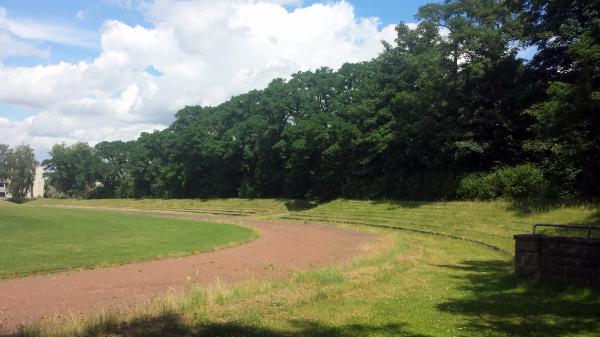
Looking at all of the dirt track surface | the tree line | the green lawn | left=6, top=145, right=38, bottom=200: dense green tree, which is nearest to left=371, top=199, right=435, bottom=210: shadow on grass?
the tree line

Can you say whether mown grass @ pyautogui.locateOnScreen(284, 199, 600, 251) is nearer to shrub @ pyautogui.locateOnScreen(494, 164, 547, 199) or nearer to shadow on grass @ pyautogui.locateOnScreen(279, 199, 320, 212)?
shrub @ pyautogui.locateOnScreen(494, 164, 547, 199)

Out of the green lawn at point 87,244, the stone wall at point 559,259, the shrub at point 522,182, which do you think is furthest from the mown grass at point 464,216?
the green lawn at point 87,244

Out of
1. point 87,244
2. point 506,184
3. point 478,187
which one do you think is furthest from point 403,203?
point 87,244

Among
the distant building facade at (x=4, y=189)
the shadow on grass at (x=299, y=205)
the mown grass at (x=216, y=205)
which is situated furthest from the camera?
the distant building facade at (x=4, y=189)

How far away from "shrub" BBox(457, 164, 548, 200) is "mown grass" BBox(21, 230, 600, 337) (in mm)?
18241

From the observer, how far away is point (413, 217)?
3200 cm

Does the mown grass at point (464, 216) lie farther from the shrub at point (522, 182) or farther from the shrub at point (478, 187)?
the shrub at point (522, 182)

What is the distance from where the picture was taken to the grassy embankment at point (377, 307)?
776cm

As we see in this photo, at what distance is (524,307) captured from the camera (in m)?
9.01

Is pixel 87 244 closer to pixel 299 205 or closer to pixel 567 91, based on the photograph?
pixel 567 91

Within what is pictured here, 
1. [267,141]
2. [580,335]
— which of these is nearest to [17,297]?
[580,335]

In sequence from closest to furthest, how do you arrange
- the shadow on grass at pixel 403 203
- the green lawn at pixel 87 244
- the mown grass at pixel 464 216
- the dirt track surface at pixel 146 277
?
the dirt track surface at pixel 146 277, the green lawn at pixel 87 244, the mown grass at pixel 464 216, the shadow on grass at pixel 403 203

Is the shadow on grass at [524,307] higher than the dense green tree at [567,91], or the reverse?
the dense green tree at [567,91]

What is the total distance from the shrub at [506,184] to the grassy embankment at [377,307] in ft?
49.6
